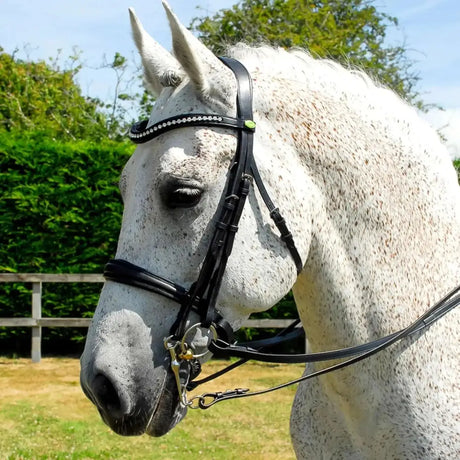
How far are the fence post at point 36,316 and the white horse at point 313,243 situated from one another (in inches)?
336

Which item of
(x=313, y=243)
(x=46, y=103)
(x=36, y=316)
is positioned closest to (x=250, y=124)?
(x=313, y=243)

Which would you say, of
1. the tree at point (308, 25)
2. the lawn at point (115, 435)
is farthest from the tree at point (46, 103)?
the lawn at point (115, 435)

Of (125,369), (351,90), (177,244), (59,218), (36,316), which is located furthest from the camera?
(59,218)

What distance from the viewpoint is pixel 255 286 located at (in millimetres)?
2205

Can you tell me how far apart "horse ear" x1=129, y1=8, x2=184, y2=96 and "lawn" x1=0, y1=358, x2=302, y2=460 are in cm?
473

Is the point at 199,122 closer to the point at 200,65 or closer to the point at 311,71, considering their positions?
the point at 200,65

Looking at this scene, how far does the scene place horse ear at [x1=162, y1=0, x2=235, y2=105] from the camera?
7.12 ft

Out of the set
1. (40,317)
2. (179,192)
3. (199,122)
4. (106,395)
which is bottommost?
(40,317)

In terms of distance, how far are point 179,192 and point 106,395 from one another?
68cm

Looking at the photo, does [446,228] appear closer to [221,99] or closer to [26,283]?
[221,99]

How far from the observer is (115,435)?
7043 mm

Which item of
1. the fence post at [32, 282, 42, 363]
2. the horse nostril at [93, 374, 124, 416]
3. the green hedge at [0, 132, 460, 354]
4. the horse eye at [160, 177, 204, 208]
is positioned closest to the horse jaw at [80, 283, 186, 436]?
the horse nostril at [93, 374, 124, 416]

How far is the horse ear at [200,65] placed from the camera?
217cm

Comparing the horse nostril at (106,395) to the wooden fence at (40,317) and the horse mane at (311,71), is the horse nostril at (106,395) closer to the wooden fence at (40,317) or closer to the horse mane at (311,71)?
the horse mane at (311,71)
